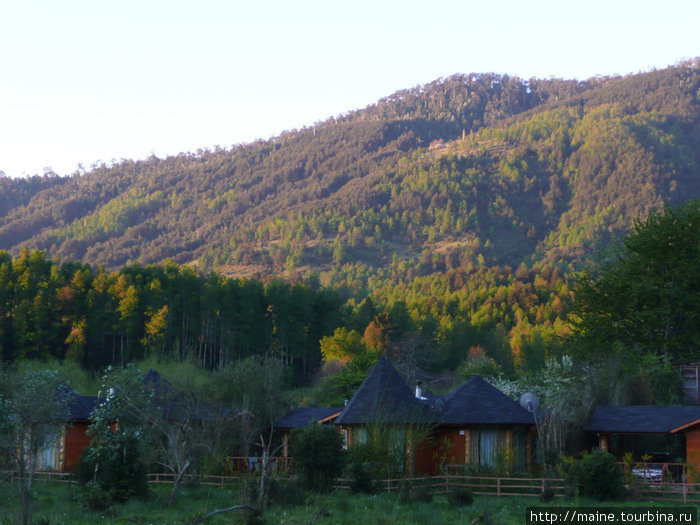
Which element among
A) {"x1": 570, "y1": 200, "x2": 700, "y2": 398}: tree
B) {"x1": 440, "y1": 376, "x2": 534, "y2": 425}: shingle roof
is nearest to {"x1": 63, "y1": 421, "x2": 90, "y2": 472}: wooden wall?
{"x1": 440, "y1": 376, "x2": 534, "y2": 425}: shingle roof

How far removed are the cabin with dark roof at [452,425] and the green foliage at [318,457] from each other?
4.06 m

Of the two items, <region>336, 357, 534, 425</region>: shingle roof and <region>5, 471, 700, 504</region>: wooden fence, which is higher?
<region>336, 357, 534, 425</region>: shingle roof

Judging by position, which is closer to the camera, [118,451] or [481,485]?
[118,451]

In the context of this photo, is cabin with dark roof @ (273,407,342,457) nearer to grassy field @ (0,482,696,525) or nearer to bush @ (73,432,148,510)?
grassy field @ (0,482,696,525)

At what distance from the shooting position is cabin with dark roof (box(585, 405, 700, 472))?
1296 inches

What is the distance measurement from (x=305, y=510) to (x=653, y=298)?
101 ft

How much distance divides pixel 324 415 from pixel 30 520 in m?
→ 21.8

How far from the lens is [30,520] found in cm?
2119

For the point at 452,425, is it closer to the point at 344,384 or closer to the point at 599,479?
the point at 599,479

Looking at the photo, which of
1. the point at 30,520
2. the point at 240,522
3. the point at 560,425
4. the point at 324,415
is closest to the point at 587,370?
the point at 560,425

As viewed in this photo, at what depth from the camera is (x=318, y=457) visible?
29625mm

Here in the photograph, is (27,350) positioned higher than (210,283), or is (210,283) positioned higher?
(210,283)

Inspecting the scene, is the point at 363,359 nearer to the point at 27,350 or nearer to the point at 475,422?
the point at 475,422

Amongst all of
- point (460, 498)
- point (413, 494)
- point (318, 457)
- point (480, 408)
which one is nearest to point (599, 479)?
point (460, 498)
